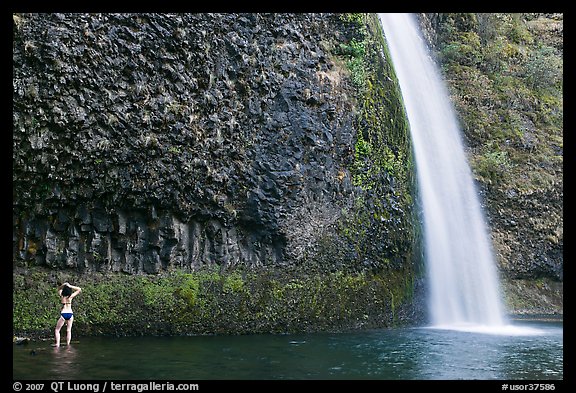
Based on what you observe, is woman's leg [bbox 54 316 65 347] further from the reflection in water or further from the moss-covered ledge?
the moss-covered ledge

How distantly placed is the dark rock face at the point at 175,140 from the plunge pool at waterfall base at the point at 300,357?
8.02ft

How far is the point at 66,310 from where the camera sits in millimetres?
13242

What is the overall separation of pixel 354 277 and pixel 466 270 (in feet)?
15.6

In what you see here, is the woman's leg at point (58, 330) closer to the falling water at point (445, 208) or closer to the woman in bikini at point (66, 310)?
the woman in bikini at point (66, 310)

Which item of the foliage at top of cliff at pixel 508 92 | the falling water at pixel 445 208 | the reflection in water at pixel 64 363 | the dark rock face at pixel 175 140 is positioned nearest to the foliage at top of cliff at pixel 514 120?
the foliage at top of cliff at pixel 508 92

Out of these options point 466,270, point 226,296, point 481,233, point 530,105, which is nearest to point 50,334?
point 226,296

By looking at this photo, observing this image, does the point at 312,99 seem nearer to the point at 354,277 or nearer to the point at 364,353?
the point at 354,277

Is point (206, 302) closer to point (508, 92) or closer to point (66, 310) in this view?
point (66, 310)

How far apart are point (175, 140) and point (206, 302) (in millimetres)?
3997

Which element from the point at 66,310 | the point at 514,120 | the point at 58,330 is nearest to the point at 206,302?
the point at 66,310

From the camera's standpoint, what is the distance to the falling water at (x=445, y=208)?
62.4ft

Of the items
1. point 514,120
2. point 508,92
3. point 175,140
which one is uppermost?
point 508,92

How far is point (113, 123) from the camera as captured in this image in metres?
14.6

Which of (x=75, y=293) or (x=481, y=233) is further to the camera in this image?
(x=481, y=233)
